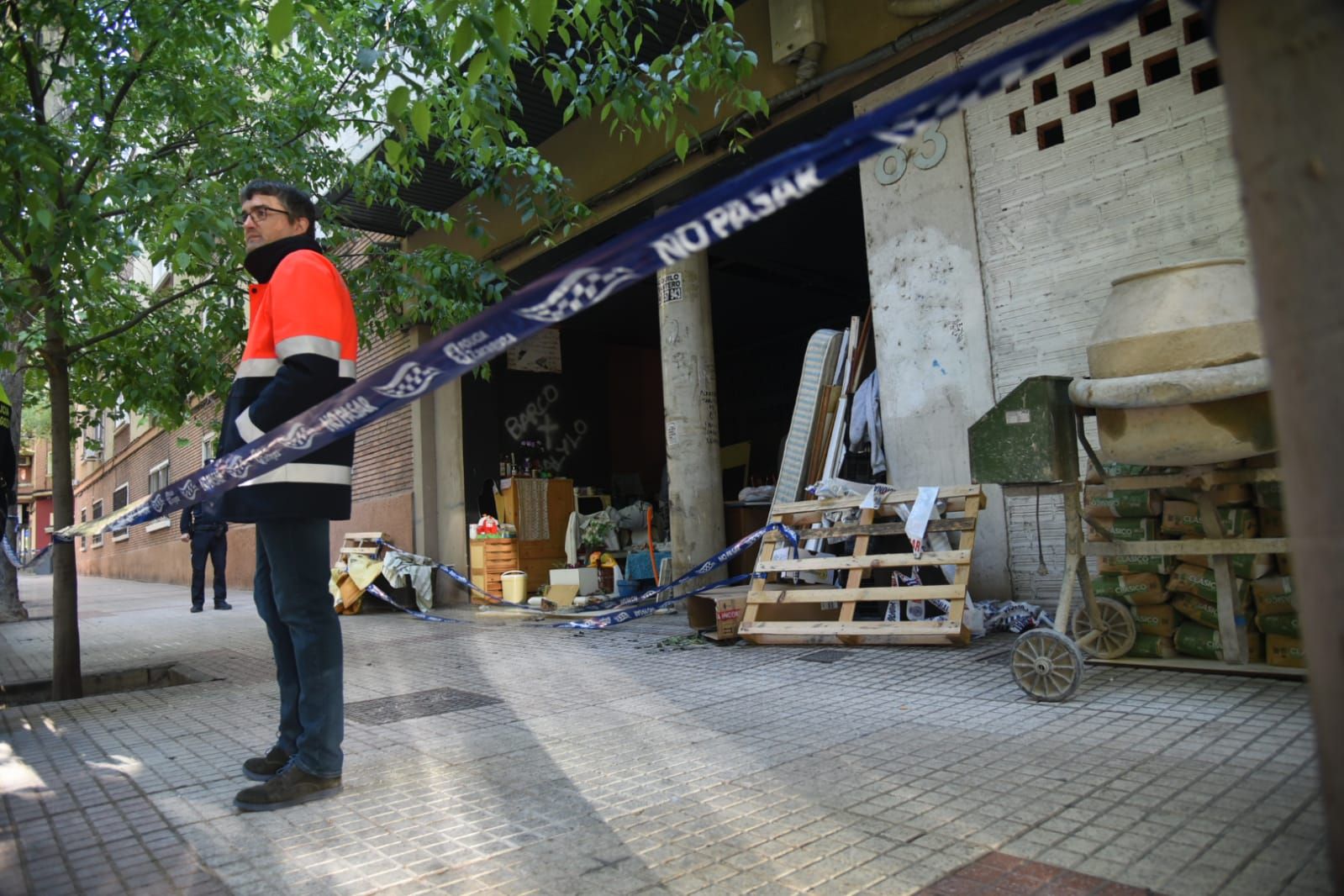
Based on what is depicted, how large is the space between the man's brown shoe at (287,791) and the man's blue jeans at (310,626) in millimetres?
27

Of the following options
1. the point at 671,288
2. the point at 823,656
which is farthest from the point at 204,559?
the point at 823,656

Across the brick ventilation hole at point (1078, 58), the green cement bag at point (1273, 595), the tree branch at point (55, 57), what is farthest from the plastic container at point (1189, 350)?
the tree branch at point (55, 57)

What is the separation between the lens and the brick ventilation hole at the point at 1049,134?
19.8ft

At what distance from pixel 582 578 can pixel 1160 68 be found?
7.22 meters

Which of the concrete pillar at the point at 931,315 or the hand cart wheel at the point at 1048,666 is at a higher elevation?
the concrete pillar at the point at 931,315

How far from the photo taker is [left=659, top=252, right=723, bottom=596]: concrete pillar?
8531mm

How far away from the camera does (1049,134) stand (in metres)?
6.11

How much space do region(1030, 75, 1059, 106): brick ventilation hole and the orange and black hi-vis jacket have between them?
5.06 m

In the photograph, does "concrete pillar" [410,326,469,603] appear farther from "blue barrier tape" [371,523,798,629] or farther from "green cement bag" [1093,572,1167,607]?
"green cement bag" [1093,572,1167,607]

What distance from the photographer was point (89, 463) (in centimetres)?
3522

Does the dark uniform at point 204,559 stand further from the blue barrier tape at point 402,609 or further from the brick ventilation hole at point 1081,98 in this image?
the brick ventilation hole at point 1081,98

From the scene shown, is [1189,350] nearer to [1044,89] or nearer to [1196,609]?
[1196,609]

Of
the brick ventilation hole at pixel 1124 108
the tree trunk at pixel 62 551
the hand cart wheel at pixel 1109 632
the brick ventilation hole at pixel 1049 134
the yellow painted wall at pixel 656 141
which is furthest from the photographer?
the yellow painted wall at pixel 656 141

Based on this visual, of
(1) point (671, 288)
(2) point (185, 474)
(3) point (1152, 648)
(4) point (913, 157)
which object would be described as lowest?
(3) point (1152, 648)
